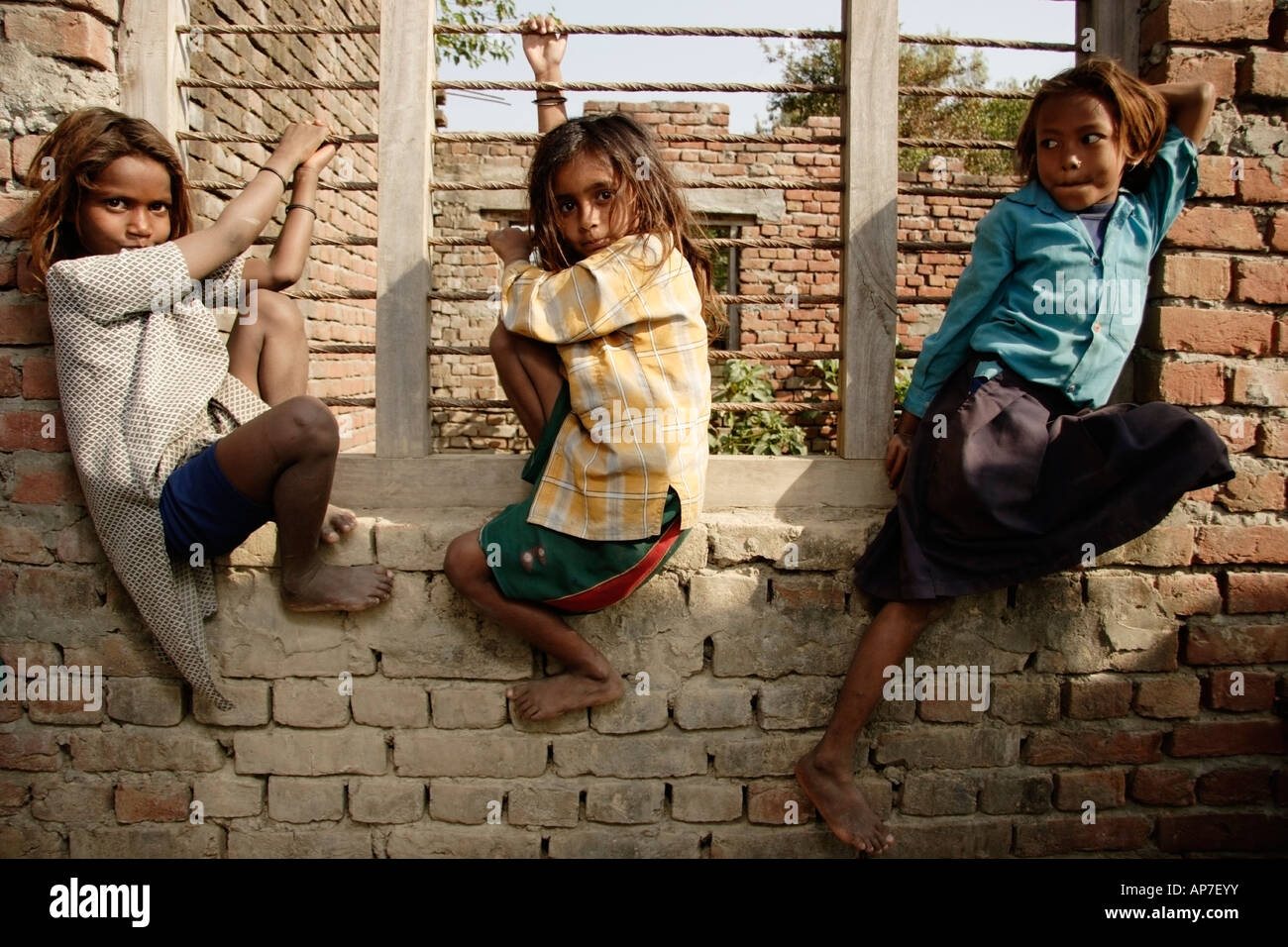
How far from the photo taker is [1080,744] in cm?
221

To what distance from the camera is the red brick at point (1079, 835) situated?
222cm

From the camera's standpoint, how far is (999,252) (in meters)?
1.99

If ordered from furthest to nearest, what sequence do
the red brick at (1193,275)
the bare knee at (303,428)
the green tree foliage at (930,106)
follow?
the green tree foliage at (930,106) < the red brick at (1193,275) < the bare knee at (303,428)

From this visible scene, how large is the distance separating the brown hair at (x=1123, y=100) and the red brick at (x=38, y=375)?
235 cm

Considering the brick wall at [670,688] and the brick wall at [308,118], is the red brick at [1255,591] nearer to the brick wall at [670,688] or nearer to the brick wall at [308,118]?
the brick wall at [670,688]

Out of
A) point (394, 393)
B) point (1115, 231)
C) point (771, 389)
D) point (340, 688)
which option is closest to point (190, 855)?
point (340, 688)

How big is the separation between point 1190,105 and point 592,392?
1.49m

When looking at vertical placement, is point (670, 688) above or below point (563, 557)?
below

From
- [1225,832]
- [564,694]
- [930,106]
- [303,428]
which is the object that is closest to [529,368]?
[303,428]

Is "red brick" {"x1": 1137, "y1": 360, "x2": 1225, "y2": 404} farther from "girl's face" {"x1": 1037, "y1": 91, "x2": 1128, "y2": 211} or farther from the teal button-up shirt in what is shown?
"girl's face" {"x1": 1037, "y1": 91, "x2": 1128, "y2": 211}

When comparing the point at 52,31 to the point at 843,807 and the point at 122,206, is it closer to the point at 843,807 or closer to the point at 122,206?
the point at 122,206

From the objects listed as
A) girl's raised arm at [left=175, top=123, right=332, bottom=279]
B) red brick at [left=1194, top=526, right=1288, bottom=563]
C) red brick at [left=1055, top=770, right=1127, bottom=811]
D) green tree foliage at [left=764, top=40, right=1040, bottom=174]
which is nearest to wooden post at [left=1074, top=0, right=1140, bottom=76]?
red brick at [left=1194, top=526, right=1288, bottom=563]

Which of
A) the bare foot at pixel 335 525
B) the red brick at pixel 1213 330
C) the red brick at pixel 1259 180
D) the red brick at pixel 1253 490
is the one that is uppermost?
the red brick at pixel 1259 180

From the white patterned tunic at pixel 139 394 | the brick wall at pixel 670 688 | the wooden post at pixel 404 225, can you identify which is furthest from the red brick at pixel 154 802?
the wooden post at pixel 404 225
